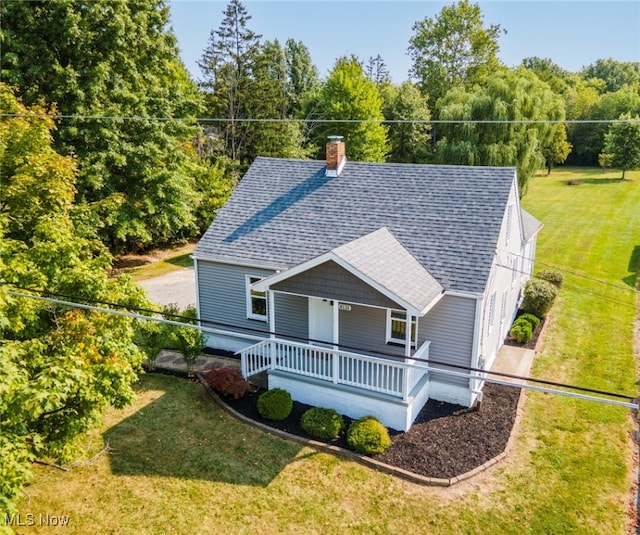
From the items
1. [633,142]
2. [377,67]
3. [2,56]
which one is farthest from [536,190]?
[2,56]

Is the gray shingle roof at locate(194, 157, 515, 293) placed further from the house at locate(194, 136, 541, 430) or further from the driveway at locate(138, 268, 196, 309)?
the driveway at locate(138, 268, 196, 309)

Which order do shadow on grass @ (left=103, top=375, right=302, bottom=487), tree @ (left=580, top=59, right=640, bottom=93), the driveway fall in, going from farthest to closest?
1. tree @ (left=580, top=59, right=640, bottom=93)
2. the driveway
3. shadow on grass @ (left=103, top=375, right=302, bottom=487)

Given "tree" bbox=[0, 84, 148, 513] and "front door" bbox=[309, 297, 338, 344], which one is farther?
"front door" bbox=[309, 297, 338, 344]

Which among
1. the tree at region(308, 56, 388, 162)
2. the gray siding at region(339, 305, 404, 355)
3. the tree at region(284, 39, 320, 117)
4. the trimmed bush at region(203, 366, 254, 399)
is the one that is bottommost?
the trimmed bush at region(203, 366, 254, 399)

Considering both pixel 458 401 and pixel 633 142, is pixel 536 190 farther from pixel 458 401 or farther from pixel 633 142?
pixel 458 401

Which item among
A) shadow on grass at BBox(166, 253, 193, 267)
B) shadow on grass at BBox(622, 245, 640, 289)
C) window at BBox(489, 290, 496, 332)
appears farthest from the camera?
shadow on grass at BBox(166, 253, 193, 267)

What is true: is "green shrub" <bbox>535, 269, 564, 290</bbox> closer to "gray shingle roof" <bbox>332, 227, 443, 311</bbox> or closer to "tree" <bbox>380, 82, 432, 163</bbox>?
"gray shingle roof" <bbox>332, 227, 443, 311</bbox>

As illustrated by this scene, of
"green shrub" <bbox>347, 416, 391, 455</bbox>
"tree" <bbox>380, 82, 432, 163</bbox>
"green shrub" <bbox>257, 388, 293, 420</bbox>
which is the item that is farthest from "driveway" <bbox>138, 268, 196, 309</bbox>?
"tree" <bbox>380, 82, 432, 163</bbox>

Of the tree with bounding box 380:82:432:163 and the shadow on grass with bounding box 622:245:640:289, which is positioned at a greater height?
the tree with bounding box 380:82:432:163
